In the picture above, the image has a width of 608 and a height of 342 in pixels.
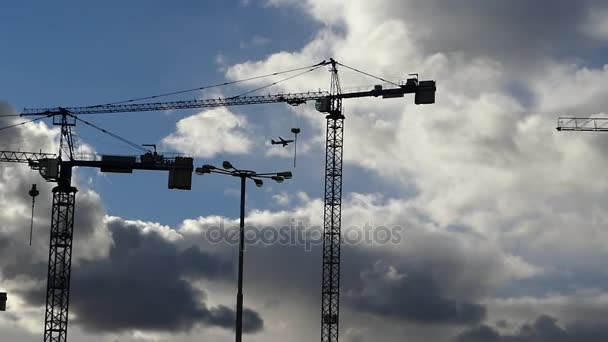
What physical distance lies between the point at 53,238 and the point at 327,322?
51.8m

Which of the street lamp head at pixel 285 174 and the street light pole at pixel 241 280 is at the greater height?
the street lamp head at pixel 285 174

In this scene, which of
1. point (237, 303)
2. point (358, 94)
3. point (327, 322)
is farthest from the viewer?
point (358, 94)

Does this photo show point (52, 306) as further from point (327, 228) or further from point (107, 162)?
point (327, 228)

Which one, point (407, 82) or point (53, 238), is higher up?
point (407, 82)

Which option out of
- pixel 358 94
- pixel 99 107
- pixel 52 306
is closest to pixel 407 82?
pixel 358 94

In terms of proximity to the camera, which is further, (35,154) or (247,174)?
(35,154)

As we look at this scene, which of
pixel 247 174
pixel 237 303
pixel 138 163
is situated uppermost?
pixel 138 163

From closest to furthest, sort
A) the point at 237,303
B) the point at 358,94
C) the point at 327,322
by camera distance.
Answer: the point at 237,303 < the point at 327,322 < the point at 358,94

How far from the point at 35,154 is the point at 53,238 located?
18831 mm

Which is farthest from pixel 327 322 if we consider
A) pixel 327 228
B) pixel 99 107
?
pixel 99 107

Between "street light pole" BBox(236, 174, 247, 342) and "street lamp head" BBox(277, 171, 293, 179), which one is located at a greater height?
"street lamp head" BBox(277, 171, 293, 179)

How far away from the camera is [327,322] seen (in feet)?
585

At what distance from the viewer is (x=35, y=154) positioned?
189 m

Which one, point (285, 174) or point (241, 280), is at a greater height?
point (285, 174)
